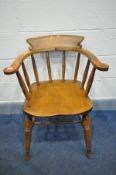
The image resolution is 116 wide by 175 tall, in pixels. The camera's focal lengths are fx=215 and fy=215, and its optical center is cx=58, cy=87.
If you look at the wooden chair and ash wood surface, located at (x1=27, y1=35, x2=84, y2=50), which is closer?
the wooden chair

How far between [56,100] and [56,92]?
10cm

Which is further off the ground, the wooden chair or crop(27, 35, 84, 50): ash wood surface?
crop(27, 35, 84, 50): ash wood surface

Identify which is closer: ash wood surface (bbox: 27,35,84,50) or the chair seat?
the chair seat

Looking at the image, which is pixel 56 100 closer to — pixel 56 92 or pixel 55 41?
pixel 56 92

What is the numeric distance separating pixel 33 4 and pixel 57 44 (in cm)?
35

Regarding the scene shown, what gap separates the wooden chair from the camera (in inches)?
50.5

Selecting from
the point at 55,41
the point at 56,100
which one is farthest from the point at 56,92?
the point at 55,41

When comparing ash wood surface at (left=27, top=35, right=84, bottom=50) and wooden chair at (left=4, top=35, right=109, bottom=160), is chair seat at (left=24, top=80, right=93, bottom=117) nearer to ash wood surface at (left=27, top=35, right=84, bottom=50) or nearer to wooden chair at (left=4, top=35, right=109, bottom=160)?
wooden chair at (left=4, top=35, right=109, bottom=160)

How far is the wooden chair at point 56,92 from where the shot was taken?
128 cm

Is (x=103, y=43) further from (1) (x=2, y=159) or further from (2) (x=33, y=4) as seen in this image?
(1) (x=2, y=159)

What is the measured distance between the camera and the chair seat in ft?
4.25

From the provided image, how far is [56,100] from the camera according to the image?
55.4 inches

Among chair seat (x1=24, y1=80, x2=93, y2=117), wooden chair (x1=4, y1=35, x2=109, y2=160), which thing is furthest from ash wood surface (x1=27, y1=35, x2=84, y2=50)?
chair seat (x1=24, y1=80, x2=93, y2=117)

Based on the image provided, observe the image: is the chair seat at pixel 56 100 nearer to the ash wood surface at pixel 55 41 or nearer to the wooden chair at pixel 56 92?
the wooden chair at pixel 56 92
